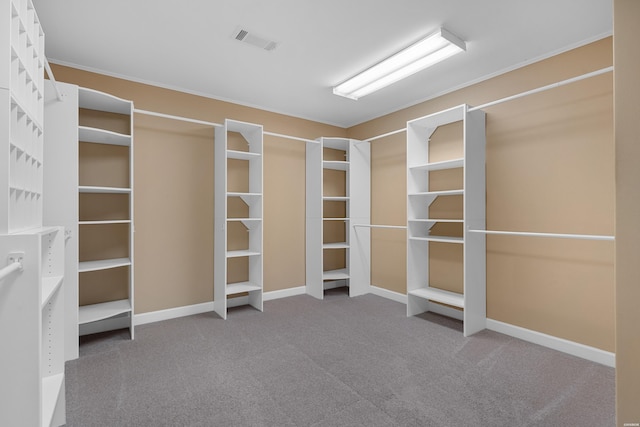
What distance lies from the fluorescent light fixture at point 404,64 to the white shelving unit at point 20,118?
98.8 inches

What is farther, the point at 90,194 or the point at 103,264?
the point at 90,194

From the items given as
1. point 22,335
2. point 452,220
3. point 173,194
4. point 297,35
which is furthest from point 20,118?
point 452,220

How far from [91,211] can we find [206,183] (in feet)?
3.86

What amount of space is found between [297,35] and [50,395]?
274cm

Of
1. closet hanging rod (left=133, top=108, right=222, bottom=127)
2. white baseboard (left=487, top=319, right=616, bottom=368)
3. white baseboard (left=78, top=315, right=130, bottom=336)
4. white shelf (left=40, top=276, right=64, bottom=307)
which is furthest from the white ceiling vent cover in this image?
white baseboard (left=487, top=319, right=616, bottom=368)

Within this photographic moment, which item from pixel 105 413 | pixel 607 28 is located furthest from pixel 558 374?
pixel 105 413

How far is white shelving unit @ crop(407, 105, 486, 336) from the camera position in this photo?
3.05m

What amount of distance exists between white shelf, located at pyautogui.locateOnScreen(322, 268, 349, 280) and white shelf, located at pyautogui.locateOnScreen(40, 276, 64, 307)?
10.3ft

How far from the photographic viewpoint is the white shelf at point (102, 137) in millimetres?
2704

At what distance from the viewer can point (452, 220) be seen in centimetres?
321

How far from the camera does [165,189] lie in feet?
11.4

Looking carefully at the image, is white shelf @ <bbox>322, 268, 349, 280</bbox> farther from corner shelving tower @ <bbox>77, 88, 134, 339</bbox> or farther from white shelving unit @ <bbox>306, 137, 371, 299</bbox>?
corner shelving tower @ <bbox>77, 88, 134, 339</bbox>

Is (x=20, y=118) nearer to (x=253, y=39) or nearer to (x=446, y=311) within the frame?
(x=253, y=39)

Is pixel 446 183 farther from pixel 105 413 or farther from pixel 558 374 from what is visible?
pixel 105 413
